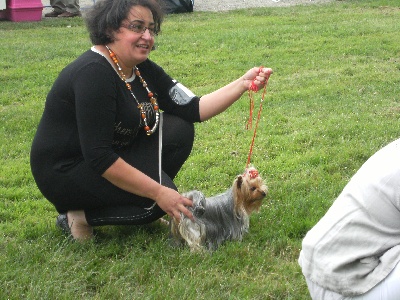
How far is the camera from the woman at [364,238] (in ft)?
8.62

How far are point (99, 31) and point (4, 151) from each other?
94.5 inches

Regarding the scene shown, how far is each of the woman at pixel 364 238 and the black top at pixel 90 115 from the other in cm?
140

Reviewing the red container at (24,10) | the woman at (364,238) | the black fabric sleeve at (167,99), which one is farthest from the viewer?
the red container at (24,10)

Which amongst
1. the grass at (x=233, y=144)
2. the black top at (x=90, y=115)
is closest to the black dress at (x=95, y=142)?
the black top at (x=90, y=115)

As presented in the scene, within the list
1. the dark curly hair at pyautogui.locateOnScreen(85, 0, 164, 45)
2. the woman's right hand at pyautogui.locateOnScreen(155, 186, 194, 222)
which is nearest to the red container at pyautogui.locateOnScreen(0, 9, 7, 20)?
the dark curly hair at pyautogui.locateOnScreen(85, 0, 164, 45)

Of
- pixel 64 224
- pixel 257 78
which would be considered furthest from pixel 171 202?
pixel 257 78

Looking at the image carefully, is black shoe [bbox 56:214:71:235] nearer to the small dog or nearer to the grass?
the grass

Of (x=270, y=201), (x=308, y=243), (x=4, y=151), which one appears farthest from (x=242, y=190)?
(x=4, y=151)

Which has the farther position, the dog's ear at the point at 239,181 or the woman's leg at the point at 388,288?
the dog's ear at the point at 239,181

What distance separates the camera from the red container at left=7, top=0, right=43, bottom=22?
13.4 m

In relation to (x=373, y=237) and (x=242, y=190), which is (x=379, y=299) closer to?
(x=373, y=237)

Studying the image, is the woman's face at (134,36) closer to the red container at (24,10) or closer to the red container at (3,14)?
the red container at (24,10)

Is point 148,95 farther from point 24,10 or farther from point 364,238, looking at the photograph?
point 24,10

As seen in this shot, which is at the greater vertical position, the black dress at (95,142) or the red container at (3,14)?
the black dress at (95,142)
